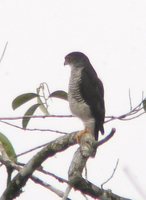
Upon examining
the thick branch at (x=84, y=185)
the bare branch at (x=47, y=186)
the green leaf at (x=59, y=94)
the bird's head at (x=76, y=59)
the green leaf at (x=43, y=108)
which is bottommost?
the bare branch at (x=47, y=186)

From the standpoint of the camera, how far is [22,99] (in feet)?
16.9

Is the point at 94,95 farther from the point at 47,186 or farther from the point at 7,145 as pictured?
the point at 47,186

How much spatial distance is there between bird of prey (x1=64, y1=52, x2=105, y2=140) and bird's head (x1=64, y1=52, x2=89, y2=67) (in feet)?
1.01

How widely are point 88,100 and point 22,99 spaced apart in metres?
1.53

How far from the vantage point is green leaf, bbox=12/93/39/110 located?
511cm

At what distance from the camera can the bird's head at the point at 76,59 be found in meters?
7.15

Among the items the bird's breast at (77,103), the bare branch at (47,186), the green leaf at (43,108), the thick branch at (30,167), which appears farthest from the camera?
the bird's breast at (77,103)

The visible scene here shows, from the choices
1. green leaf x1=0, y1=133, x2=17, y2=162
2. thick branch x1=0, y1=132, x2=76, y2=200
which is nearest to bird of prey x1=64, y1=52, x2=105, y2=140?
green leaf x1=0, y1=133, x2=17, y2=162

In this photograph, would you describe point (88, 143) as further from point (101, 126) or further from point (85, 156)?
point (101, 126)

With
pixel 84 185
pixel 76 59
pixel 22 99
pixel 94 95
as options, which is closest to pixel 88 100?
pixel 94 95

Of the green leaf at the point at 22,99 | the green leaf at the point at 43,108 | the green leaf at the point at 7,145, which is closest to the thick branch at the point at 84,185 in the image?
the green leaf at the point at 7,145

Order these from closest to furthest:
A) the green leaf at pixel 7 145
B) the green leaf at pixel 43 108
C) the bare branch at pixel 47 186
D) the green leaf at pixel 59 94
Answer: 1. the bare branch at pixel 47 186
2. the green leaf at pixel 7 145
3. the green leaf at pixel 43 108
4. the green leaf at pixel 59 94

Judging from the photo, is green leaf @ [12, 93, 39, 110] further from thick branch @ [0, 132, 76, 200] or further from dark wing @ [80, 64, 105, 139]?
dark wing @ [80, 64, 105, 139]

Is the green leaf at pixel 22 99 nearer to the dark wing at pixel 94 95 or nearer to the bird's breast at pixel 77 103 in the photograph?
the bird's breast at pixel 77 103
